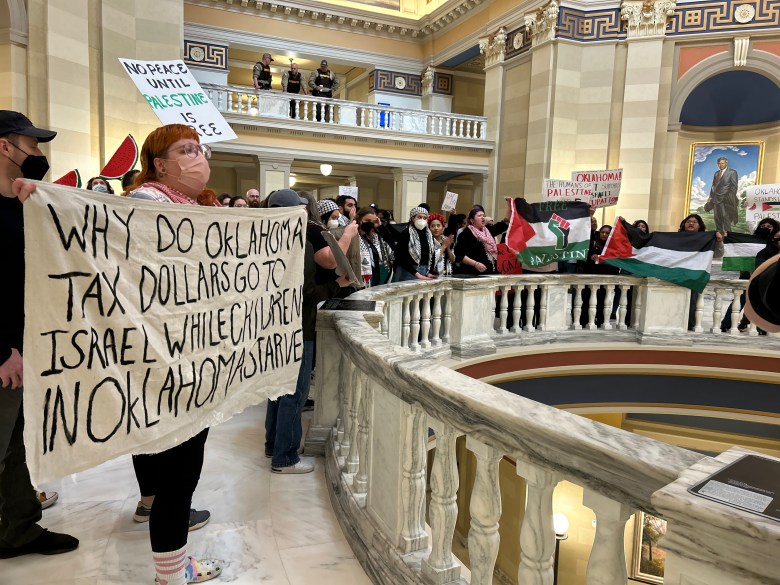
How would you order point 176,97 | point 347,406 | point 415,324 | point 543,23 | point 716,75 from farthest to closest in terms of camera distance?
point 543,23 < point 716,75 < point 415,324 < point 176,97 < point 347,406

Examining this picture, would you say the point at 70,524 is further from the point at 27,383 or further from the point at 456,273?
the point at 456,273

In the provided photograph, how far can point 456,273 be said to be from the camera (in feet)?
22.8

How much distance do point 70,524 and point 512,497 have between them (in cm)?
805

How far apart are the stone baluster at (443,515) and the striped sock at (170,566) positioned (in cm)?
91

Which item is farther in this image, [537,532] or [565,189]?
[565,189]

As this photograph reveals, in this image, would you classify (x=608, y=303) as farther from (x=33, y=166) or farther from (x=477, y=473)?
(x=33, y=166)

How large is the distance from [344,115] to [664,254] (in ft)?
32.0

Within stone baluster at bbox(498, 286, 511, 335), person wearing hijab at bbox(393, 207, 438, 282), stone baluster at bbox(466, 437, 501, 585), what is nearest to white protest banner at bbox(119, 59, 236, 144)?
person wearing hijab at bbox(393, 207, 438, 282)

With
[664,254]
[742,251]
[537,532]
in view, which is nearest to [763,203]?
[742,251]

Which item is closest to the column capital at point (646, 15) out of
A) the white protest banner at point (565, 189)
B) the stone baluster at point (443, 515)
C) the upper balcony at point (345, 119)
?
the upper balcony at point (345, 119)

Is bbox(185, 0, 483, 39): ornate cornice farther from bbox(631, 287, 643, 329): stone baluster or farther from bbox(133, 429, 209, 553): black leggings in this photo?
bbox(133, 429, 209, 553): black leggings

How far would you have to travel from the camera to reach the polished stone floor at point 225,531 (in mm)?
2244

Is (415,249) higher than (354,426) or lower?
higher

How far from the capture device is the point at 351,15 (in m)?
17.0
